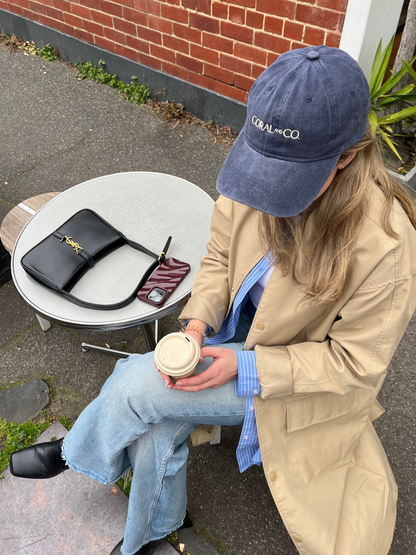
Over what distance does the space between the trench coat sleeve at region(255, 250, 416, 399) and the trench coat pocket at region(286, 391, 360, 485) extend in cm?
12

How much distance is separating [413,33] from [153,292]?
2760 mm

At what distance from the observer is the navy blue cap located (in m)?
1.09

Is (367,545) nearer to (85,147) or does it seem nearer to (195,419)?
(195,419)

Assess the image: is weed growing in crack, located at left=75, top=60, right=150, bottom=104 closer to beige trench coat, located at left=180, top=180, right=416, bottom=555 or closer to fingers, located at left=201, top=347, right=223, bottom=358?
beige trench coat, located at left=180, top=180, right=416, bottom=555

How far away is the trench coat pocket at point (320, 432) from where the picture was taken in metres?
1.58

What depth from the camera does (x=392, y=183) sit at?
1.37 metres

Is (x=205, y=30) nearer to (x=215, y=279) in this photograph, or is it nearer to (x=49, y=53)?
(x=49, y=53)

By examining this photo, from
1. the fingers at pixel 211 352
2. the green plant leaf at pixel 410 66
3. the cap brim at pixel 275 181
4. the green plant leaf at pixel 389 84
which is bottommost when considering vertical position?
the fingers at pixel 211 352

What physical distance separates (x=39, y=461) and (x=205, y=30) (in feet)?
11.4

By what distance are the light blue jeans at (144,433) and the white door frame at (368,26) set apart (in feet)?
7.96

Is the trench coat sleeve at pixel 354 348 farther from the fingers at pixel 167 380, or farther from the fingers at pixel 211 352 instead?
the fingers at pixel 167 380

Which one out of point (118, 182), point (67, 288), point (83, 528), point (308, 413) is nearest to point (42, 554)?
point (83, 528)

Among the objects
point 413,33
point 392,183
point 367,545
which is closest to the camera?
point 392,183

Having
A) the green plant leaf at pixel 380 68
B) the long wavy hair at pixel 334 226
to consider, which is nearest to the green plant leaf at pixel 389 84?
the green plant leaf at pixel 380 68
